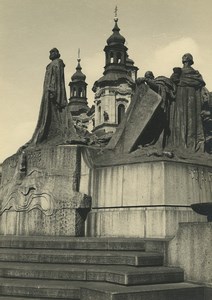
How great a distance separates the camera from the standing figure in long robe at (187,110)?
37.5 feet

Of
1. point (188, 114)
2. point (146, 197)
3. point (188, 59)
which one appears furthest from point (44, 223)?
point (188, 59)

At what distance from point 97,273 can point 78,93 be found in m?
82.8

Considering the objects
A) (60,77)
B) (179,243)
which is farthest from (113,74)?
(179,243)

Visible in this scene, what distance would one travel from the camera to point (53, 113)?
12.9m

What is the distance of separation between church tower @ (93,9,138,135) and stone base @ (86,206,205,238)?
60880mm

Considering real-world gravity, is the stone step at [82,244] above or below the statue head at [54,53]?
below

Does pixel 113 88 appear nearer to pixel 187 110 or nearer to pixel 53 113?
pixel 53 113

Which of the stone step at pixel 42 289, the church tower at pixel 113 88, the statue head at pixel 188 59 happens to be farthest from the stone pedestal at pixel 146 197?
the church tower at pixel 113 88

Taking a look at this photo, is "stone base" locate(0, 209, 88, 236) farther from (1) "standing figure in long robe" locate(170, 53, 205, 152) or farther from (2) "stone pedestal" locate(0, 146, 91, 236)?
(1) "standing figure in long robe" locate(170, 53, 205, 152)

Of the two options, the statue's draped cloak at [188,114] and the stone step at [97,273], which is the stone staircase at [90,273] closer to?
the stone step at [97,273]

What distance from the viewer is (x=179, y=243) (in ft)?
25.7

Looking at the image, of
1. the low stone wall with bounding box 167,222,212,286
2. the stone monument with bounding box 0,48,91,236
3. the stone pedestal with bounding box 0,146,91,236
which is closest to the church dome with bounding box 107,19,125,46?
the stone monument with bounding box 0,48,91,236

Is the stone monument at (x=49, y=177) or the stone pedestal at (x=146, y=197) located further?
the stone monument at (x=49, y=177)

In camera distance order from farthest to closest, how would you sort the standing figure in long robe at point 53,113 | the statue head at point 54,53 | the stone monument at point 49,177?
the statue head at point 54,53 < the standing figure in long robe at point 53,113 < the stone monument at point 49,177
